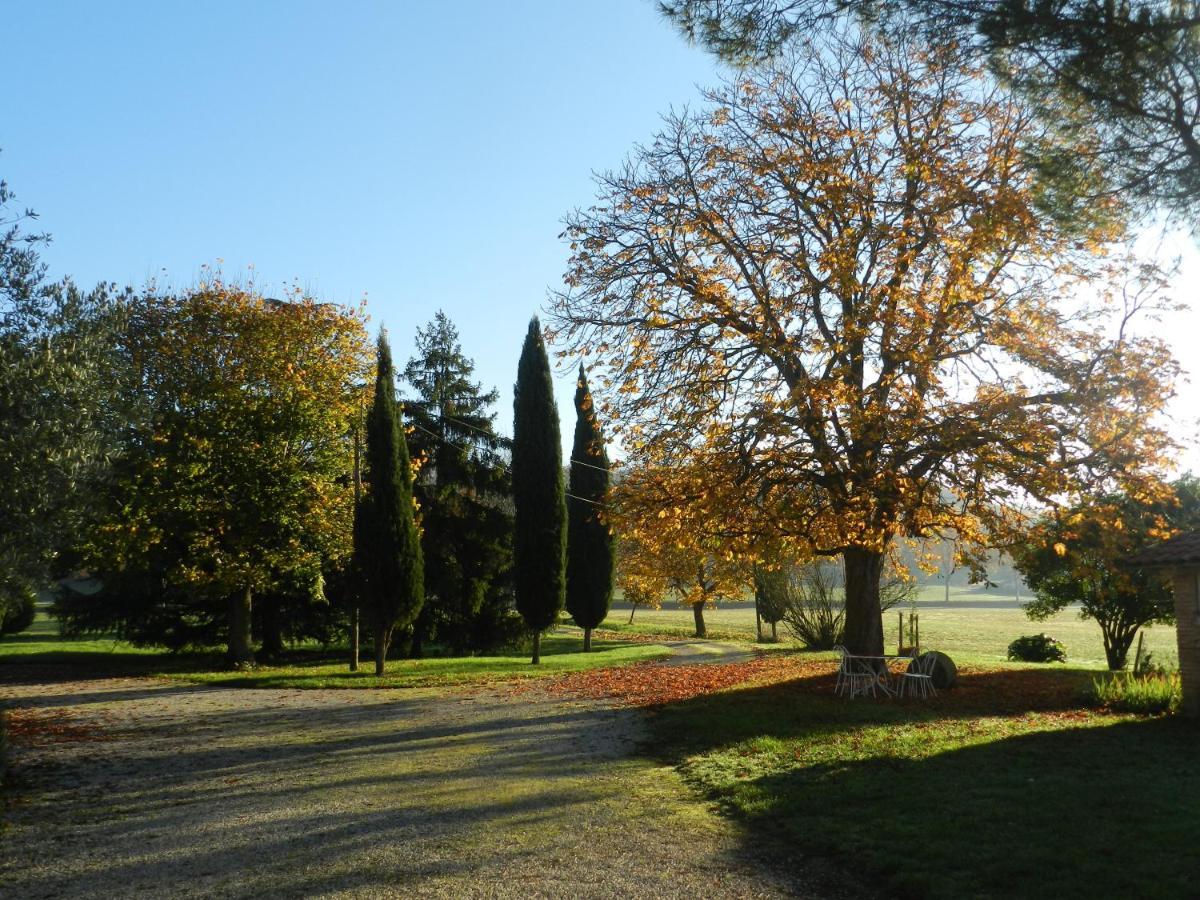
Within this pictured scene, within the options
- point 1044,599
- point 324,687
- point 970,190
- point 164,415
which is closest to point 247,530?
point 164,415

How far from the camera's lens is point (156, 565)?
2558 centimetres

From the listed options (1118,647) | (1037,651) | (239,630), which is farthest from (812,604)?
(239,630)

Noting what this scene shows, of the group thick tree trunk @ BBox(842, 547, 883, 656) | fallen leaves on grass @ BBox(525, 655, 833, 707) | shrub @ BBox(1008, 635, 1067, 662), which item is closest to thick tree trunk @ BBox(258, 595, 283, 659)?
fallen leaves on grass @ BBox(525, 655, 833, 707)

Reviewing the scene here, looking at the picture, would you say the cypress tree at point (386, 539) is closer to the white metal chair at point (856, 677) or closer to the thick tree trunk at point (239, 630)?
the thick tree trunk at point (239, 630)

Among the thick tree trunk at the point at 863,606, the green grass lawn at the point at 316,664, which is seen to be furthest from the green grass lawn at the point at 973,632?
the thick tree trunk at the point at 863,606

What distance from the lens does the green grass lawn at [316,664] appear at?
22.1 meters

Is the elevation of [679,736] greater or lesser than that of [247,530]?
lesser

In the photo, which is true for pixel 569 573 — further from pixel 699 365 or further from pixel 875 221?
pixel 875 221

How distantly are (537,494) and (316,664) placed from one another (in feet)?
27.9

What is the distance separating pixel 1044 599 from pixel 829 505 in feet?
51.2

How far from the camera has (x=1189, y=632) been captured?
43.9 ft

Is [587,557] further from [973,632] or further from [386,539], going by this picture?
[973,632]

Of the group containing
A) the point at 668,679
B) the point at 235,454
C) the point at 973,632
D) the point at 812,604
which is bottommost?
the point at 973,632

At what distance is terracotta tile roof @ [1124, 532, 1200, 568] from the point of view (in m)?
13.4
